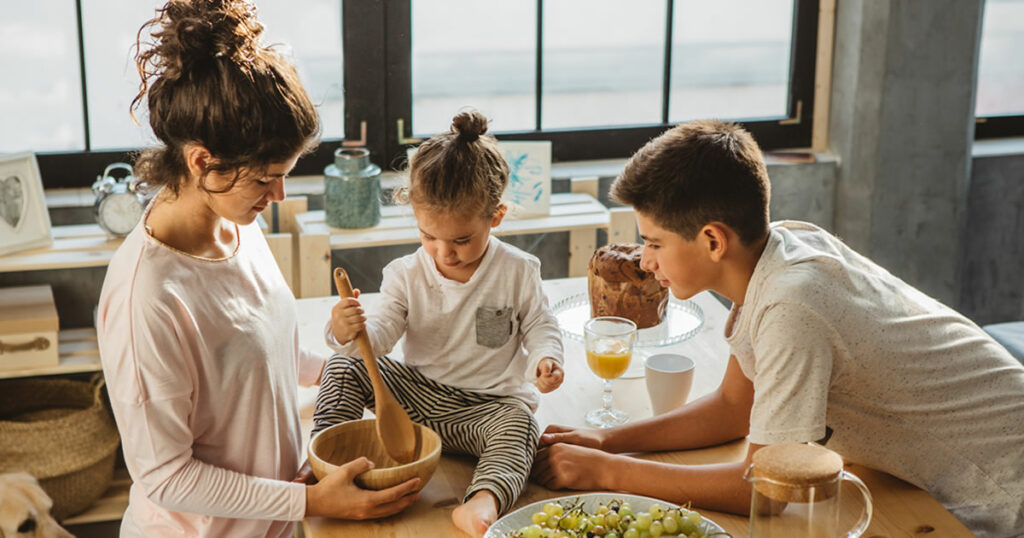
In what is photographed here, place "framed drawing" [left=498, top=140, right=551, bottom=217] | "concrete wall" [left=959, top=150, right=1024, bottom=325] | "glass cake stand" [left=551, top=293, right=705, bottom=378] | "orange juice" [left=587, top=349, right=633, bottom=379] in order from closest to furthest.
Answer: "orange juice" [left=587, top=349, right=633, bottom=379] < "glass cake stand" [left=551, top=293, right=705, bottom=378] < "framed drawing" [left=498, top=140, right=551, bottom=217] < "concrete wall" [left=959, top=150, right=1024, bottom=325]

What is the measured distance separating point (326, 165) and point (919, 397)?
2254 mm

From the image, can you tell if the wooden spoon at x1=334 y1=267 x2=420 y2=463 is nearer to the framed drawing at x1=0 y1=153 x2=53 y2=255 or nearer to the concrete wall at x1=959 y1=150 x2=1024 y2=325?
the framed drawing at x1=0 y1=153 x2=53 y2=255

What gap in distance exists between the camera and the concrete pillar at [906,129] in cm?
342

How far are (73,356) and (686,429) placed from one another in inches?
74.3

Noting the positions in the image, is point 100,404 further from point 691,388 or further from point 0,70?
point 691,388

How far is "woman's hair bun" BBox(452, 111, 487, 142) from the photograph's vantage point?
65.6 inches

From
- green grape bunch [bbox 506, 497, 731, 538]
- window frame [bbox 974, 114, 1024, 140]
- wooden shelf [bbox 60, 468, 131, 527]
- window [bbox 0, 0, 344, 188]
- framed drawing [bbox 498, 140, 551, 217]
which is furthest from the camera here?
window frame [bbox 974, 114, 1024, 140]

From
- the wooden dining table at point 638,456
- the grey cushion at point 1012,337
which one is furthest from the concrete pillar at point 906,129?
the wooden dining table at point 638,456

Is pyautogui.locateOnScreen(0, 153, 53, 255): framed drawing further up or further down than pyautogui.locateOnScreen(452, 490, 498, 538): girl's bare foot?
further up

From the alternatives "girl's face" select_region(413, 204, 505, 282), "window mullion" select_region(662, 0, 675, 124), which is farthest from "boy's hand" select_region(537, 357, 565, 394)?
"window mullion" select_region(662, 0, 675, 124)

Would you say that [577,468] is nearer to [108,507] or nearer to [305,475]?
[305,475]

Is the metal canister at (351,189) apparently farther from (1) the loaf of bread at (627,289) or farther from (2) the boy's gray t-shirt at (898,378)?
(2) the boy's gray t-shirt at (898,378)

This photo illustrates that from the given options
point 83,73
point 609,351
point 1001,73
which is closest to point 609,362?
point 609,351

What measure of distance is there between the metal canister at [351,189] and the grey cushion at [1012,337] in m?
1.73
